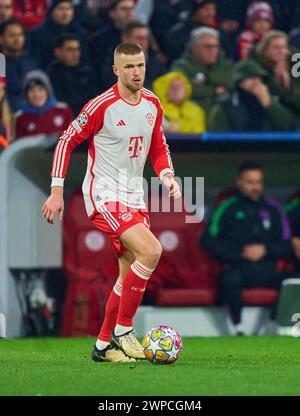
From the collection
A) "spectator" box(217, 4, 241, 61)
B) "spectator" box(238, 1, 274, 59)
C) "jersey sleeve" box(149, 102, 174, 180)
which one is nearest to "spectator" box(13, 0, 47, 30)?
"spectator" box(217, 4, 241, 61)

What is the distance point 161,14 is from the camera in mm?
14078

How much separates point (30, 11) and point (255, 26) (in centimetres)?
261

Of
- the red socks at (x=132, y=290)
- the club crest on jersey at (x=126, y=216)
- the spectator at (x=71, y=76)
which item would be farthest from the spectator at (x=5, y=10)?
the red socks at (x=132, y=290)

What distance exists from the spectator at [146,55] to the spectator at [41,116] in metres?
0.98

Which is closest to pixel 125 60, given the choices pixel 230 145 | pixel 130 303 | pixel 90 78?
pixel 130 303

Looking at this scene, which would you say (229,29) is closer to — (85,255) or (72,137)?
(85,255)

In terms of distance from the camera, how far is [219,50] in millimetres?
13227

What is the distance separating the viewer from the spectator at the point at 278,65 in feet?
41.2

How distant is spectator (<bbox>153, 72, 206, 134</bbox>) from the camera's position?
12266 millimetres

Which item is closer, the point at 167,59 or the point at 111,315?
the point at 111,315

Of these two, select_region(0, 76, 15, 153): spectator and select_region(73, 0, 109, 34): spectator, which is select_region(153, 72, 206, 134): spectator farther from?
select_region(73, 0, 109, 34): spectator

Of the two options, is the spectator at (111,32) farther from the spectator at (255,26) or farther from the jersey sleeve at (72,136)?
the jersey sleeve at (72,136)

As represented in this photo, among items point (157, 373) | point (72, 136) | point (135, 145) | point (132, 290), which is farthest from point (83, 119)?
point (157, 373)
